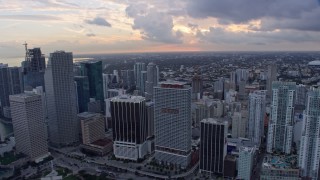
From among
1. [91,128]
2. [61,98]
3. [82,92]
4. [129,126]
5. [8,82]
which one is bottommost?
[91,128]

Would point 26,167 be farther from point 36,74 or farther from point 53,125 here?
point 36,74

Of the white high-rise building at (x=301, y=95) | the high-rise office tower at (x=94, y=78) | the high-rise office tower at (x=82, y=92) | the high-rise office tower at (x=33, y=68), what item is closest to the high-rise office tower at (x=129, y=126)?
the high-rise office tower at (x=82, y=92)

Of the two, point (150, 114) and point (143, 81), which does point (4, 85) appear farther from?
point (150, 114)

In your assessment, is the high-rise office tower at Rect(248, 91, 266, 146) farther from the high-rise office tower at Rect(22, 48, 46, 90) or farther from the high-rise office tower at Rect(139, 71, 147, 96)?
the high-rise office tower at Rect(22, 48, 46, 90)

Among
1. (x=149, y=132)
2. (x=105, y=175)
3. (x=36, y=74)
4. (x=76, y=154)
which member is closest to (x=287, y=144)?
(x=149, y=132)

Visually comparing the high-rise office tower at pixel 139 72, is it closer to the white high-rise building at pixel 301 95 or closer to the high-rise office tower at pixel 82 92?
the high-rise office tower at pixel 82 92

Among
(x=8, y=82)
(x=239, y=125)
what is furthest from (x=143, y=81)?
(x=239, y=125)

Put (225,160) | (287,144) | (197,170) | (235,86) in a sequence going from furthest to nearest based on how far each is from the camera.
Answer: (235,86) → (287,144) → (197,170) → (225,160)
